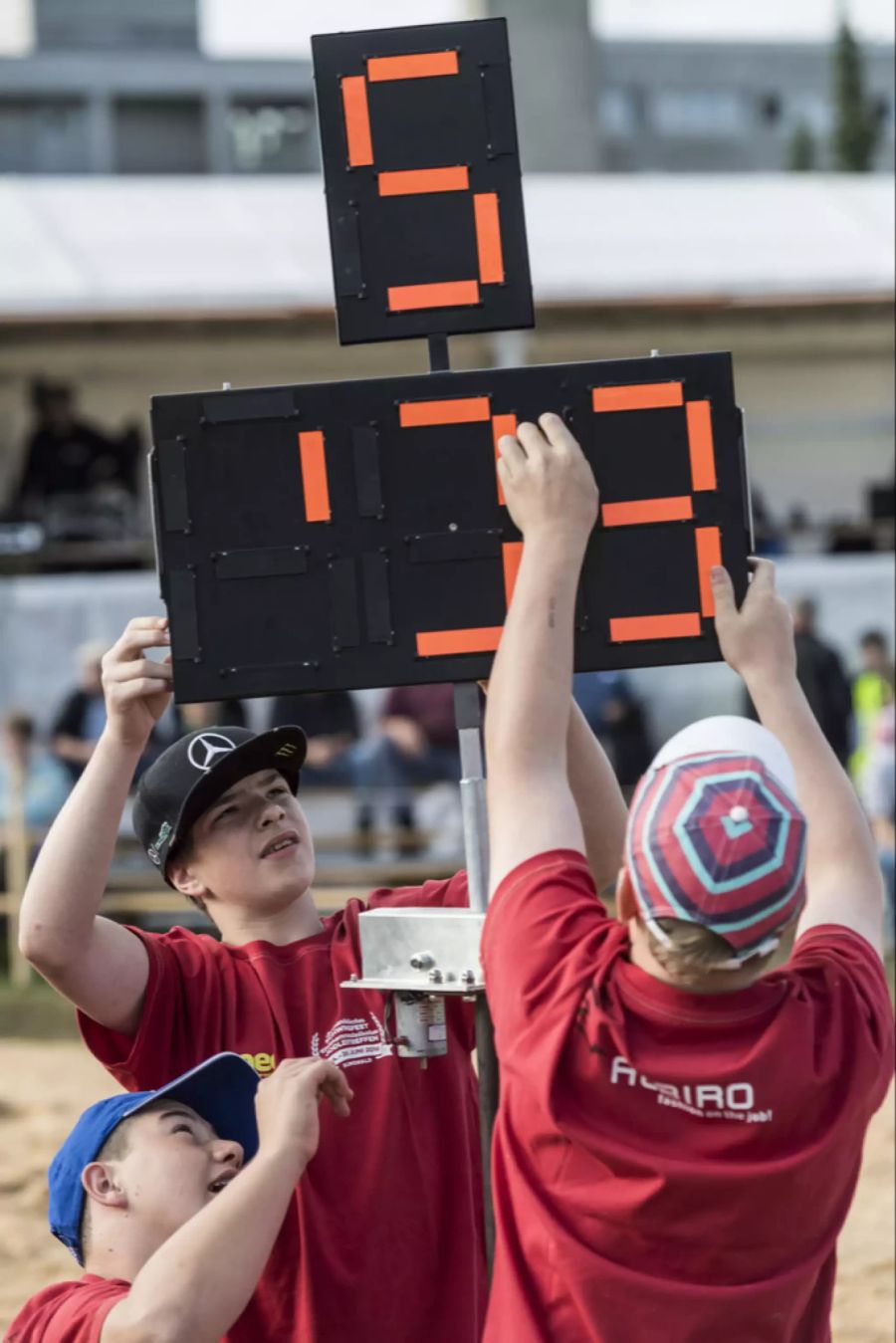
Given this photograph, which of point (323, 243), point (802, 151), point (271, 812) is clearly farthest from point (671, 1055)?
point (802, 151)

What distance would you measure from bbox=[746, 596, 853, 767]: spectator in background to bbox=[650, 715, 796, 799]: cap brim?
8672 mm

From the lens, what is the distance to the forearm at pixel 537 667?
194cm

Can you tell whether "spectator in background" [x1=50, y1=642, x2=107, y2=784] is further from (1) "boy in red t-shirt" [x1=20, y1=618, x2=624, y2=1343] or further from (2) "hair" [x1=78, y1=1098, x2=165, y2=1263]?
(2) "hair" [x1=78, y1=1098, x2=165, y2=1263]

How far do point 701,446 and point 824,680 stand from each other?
845 cm

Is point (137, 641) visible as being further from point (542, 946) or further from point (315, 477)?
point (542, 946)

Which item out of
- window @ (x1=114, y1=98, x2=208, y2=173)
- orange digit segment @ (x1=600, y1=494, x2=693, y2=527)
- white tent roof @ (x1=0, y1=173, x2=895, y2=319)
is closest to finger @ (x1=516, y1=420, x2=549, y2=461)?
orange digit segment @ (x1=600, y1=494, x2=693, y2=527)

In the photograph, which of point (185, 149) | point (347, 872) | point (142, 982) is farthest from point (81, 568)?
point (185, 149)

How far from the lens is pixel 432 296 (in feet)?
7.75

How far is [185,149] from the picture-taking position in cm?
4294

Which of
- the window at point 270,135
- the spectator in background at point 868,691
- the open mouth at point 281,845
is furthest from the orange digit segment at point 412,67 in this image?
the window at point 270,135

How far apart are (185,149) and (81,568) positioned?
1344 inches

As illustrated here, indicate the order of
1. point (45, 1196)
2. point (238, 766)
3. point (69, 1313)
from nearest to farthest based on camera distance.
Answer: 1. point (69, 1313)
2. point (238, 766)
3. point (45, 1196)

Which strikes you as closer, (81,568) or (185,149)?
(81,568)

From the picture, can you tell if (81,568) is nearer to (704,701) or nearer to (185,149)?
(704,701)
